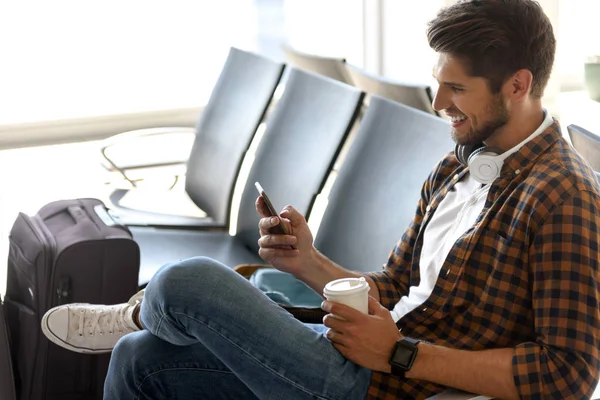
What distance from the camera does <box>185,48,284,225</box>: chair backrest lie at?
2.88 meters

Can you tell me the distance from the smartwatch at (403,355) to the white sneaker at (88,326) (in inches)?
27.9

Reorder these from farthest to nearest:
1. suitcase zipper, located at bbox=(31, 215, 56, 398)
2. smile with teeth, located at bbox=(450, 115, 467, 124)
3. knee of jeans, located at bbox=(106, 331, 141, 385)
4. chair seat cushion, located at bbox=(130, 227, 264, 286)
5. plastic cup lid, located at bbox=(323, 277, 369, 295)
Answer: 1. chair seat cushion, located at bbox=(130, 227, 264, 286)
2. suitcase zipper, located at bbox=(31, 215, 56, 398)
3. knee of jeans, located at bbox=(106, 331, 141, 385)
4. smile with teeth, located at bbox=(450, 115, 467, 124)
5. plastic cup lid, located at bbox=(323, 277, 369, 295)

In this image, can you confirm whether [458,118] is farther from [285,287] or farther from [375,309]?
[285,287]

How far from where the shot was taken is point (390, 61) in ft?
16.1

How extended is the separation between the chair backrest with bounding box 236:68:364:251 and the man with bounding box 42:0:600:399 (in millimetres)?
713

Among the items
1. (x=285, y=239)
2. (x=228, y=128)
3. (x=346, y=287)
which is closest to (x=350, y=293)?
(x=346, y=287)

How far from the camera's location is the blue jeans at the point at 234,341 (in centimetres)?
155

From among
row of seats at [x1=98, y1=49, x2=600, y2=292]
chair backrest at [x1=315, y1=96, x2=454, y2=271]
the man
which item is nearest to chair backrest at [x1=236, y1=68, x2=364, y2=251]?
row of seats at [x1=98, y1=49, x2=600, y2=292]

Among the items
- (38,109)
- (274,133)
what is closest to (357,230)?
(274,133)

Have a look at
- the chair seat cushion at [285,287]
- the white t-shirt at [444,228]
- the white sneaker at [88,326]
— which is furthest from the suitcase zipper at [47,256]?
the white t-shirt at [444,228]

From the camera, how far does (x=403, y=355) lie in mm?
1474

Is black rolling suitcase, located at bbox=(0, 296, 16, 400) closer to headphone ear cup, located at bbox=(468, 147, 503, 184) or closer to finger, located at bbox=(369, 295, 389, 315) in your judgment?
finger, located at bbox=(369, 295, 389, 315)

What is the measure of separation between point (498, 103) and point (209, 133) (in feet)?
5.44

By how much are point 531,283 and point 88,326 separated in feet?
3.34
